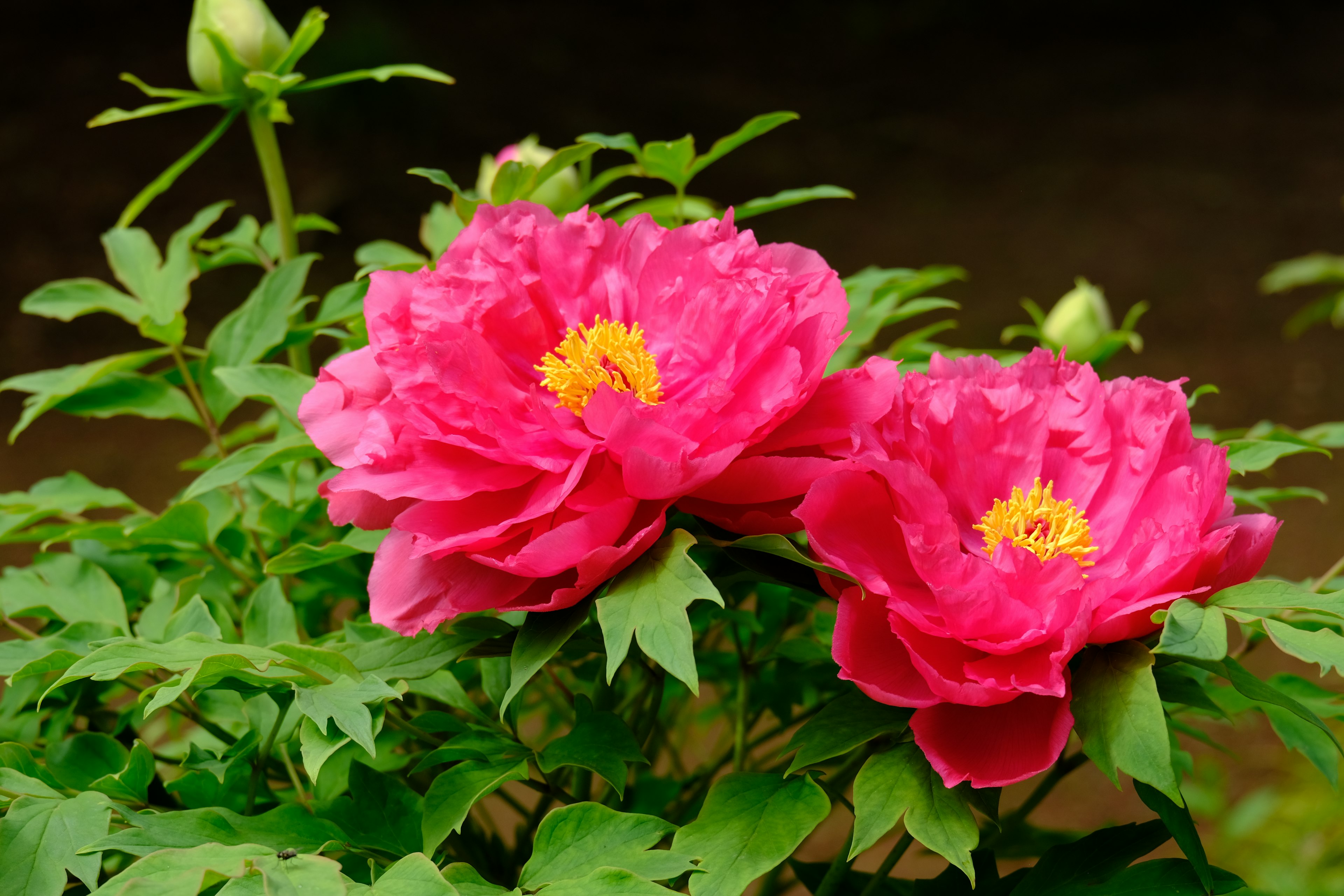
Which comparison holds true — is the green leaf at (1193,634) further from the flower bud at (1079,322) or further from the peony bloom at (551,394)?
the flower bud at (1079,322)

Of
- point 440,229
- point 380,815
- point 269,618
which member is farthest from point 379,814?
point 440,229

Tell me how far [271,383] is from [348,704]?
0.60 ft

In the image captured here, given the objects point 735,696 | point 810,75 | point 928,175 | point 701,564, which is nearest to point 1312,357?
point 928,175

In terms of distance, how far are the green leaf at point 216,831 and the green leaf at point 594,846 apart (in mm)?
70

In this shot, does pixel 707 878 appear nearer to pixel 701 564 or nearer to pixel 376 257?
pixel 701 564

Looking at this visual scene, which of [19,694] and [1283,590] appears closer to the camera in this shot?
[1283,590]

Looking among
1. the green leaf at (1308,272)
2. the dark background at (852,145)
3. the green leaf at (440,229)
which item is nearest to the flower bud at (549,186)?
the green leaf at (440,229)

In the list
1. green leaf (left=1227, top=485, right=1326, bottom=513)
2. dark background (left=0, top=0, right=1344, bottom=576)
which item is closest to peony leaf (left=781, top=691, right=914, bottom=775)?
green leaf (left=1227, top=485, right=1326, bottom=513)

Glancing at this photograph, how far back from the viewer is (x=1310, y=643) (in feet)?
1.05

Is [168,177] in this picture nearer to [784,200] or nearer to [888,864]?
[784,200]

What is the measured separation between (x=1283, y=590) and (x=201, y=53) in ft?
1.67

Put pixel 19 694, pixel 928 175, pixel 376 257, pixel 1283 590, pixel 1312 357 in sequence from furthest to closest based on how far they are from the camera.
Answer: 1. pixel 928 175
2. pixel 1312 357
3. pixel 376 257
4. pixel 19 694
5. pixel 1283 590

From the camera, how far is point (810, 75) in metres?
3.48

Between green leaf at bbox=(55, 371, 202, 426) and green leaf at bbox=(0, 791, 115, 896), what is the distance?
237 millimetres
